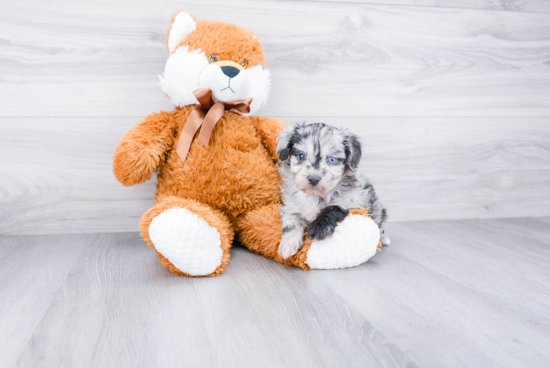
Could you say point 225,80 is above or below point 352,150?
above

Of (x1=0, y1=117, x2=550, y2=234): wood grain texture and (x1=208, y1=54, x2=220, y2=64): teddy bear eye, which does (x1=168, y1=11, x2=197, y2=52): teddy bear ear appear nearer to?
(x1=208, y1=54, x2=220, y2=64): teddy bear eye

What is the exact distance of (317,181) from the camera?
4.13ft

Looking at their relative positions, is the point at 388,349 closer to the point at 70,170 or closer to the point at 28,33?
the point at 70,170

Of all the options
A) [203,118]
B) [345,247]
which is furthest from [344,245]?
[203,118]

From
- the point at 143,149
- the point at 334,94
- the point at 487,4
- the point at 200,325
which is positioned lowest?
the point at 200,325

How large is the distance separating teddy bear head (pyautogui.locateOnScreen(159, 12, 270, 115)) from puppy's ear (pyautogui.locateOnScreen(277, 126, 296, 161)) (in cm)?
19

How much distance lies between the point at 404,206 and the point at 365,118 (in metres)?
0.48

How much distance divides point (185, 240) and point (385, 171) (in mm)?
1126

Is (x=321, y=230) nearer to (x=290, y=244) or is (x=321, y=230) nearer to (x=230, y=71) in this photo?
(x=290, y=244)

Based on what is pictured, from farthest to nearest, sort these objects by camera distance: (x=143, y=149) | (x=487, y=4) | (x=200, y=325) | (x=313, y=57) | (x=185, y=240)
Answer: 1. (x=487, y=4)
2. (x=313, y=57)
3. (x=143, y=149)
4. (x=185, y=240)
5. (x=200, y=325)

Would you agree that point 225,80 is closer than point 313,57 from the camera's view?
Yes

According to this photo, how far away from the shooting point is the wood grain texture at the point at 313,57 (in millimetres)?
1597

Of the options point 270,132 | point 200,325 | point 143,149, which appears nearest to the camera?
point 200,325

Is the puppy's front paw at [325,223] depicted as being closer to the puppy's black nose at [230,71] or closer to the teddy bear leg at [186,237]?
the teddy bear leg at [186,237]
